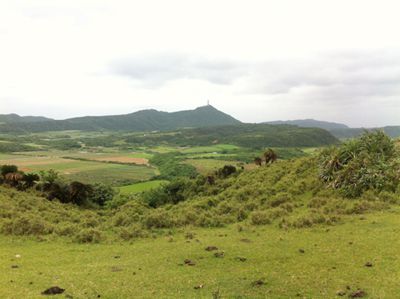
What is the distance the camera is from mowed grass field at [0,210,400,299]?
11.6 m

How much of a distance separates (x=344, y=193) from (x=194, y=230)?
1187 centimetres

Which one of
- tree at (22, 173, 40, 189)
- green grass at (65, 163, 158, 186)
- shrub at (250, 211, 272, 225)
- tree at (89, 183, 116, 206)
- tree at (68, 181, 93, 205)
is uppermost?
tree at (22, 173, 40, 189)

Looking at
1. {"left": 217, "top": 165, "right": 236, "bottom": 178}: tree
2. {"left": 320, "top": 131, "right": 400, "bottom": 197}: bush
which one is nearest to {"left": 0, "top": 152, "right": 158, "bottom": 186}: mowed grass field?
{"left": 217, "top": 165, "right": 236, "bottom": 178}: tree

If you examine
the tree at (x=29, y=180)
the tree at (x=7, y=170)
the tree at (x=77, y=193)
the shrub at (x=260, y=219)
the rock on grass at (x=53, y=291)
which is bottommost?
the tree at (x=77, y=193)

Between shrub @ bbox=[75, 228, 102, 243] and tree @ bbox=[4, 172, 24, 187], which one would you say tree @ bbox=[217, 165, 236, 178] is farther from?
shrub @ bbox=[75, 228, 102, 243]

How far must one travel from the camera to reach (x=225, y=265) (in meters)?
14.8

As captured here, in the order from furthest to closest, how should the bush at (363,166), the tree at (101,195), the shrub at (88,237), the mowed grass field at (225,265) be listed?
1. the tree at (101,195)
2. the bush at (363,166)
3. the shrub at (88,237)
4. the mowed grass field at (225,265)

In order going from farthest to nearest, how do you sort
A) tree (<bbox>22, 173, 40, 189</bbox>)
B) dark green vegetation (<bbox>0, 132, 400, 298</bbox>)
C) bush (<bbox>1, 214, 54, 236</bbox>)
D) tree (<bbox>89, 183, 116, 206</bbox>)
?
1. tree (<bbox>89, 183, 116, 206</bbox>)
2. tree (<bbox>22, 173, 40, 189</bbox>)
3. bush (<bbox>1, 214, 54, 236</bbox>)
4. dark green vegetation (<bbox>0, 132, 400, 298</bbox>)

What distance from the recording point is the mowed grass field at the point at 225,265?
11648mm

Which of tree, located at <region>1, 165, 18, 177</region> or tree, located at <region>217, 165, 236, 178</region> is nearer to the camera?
tree, located at <region>1, 165, 18, 177</region>

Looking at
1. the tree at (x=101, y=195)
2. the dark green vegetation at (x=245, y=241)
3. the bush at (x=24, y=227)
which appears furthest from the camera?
the tree at (x=101, y=195)

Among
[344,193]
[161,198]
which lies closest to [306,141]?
[161,198]

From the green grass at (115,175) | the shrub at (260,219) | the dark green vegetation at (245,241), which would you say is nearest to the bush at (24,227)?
the dark green vegetation at (245,241)

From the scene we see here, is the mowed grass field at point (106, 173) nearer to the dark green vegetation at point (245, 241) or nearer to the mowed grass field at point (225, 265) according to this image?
the dark green vegetation at point (245, 241)
